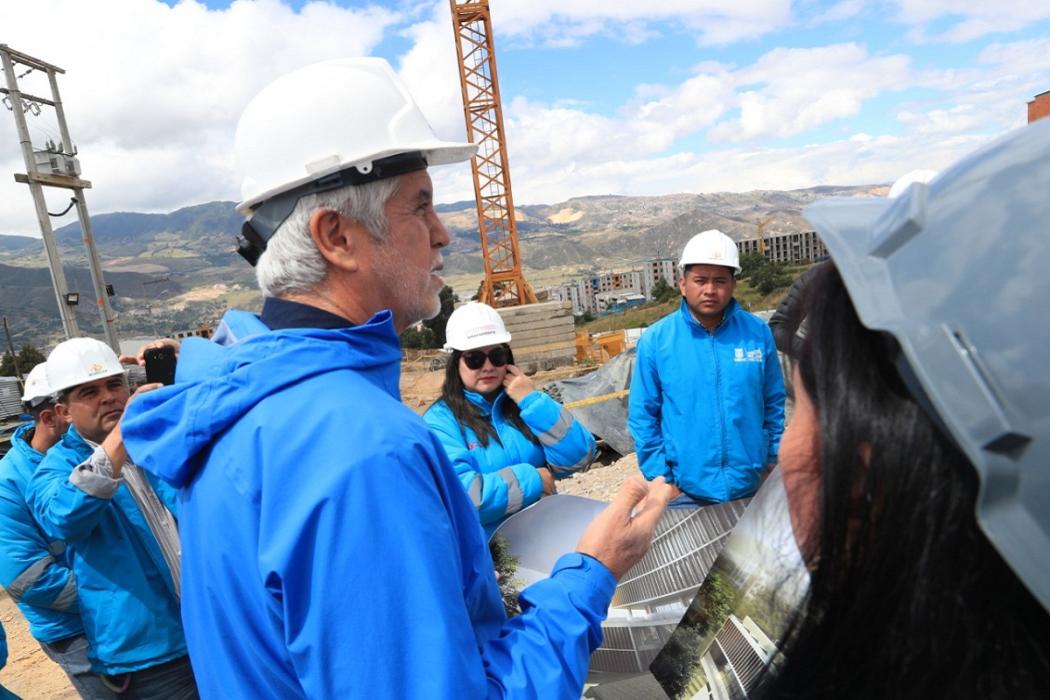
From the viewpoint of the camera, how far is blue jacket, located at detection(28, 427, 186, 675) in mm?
2695

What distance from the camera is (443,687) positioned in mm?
885

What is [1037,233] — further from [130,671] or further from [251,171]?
[130,671]

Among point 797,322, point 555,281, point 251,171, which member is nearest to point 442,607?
point 797,322

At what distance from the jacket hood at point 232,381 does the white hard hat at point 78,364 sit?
2.35 m

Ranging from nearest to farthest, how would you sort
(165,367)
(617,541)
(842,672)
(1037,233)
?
(1037,233) < (842,672) < (617,541) < (165,367)

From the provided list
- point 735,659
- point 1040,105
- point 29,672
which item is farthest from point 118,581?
point 1040,105

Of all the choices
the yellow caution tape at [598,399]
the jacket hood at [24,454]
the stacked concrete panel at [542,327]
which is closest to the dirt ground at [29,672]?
the jacket hood at [24,454]

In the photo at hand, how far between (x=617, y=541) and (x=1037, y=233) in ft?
2.97

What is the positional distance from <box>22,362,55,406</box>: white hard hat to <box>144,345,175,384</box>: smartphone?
43 cm

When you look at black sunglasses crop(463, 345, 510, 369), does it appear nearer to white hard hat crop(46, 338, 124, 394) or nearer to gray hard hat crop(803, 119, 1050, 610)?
white hard hat crop(46, 338, 124, 394)

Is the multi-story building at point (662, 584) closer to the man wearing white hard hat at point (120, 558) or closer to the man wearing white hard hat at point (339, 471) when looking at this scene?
the man wearing white hard hat at point (339, 471)

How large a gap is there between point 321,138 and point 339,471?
0.69m

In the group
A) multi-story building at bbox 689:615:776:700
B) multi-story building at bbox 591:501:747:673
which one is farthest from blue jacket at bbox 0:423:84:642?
multi-story building at bbox 689:615:776:700

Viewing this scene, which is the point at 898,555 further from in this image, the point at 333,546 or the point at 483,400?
the point at 483,400
